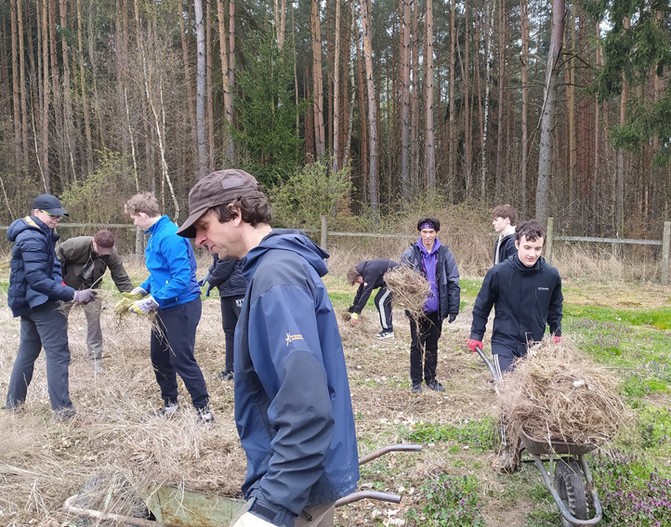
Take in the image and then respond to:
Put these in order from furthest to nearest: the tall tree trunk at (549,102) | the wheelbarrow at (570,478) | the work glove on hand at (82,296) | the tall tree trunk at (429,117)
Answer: the tall tree trunk at (429,117) < the tall tree trunk at (549,102) < the work glove on hand at (82,296) < the wheelbarrow at (570,478)

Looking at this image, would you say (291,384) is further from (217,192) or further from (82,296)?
(82,296)

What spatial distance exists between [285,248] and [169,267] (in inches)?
132

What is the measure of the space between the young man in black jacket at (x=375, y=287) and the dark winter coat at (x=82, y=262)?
3.49 meters

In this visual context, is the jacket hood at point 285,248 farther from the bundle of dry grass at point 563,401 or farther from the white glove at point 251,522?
the bundle of dry grass at point 563,401

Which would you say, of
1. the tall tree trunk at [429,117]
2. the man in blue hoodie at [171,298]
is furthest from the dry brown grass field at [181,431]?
the tall tree trunk at [429,117]

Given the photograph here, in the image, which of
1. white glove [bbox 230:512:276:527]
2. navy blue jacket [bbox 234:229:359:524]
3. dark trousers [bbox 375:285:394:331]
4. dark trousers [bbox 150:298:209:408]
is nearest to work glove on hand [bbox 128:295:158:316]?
dark trousers [bbox 150:298:209:408]

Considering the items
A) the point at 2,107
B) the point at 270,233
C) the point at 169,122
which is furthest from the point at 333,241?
the point at 2,107

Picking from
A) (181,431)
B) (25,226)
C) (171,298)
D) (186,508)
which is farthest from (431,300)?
(25,226)

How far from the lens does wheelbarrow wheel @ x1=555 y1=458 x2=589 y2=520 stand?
10.2 feet

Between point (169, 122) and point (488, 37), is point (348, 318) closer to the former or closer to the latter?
point (169, 122)

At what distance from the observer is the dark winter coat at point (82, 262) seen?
652 centimetres

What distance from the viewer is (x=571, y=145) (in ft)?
75.6

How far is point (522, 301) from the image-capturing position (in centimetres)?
458

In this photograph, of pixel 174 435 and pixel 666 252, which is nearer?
pixel 174 435
